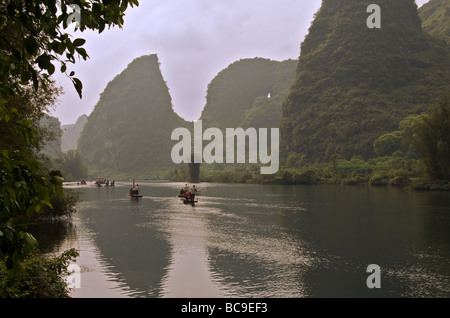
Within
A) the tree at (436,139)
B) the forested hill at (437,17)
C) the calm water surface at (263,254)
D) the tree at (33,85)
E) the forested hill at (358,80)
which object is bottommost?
the calm water surface at (263,254)

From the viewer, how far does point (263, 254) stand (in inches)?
681

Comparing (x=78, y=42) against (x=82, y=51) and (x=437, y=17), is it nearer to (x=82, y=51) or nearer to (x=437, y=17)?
(x=82, y=51)

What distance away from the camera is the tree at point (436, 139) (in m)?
54.5

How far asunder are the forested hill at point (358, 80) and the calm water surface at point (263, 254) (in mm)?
85355

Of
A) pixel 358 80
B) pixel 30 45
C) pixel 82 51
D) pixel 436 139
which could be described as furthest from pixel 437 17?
pixel 30 45

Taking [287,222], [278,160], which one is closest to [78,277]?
[287,222]

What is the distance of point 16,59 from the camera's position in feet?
12.0

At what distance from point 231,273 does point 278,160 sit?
392ft

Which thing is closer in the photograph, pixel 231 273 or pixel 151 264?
pixel 231 273

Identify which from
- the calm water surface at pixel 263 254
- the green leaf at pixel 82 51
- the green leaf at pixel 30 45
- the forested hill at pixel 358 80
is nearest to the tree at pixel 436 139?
the calm water surface at pixel 263 254

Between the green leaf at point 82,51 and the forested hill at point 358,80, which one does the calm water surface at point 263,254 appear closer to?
the green leaf at point 82,51

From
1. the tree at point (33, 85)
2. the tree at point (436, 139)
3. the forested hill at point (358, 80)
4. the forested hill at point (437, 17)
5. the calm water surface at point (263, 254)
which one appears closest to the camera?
the tree at point (33, 85)
